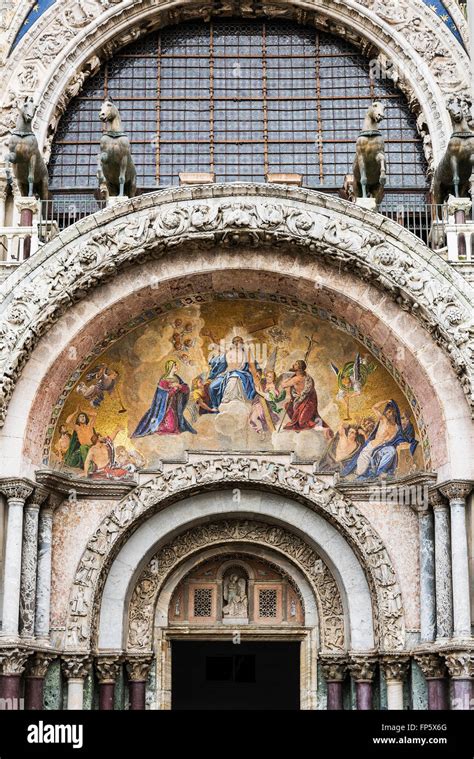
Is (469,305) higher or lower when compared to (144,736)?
higher

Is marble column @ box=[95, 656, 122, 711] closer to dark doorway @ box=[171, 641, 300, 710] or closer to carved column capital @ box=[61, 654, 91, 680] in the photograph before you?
carved column capital @ box=[61, 654, 91, 680]

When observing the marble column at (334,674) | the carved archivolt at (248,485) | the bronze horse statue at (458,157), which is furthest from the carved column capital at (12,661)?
the bronze horse statue at (458,157)

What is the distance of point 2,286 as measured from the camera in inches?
611

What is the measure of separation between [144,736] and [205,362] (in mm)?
6350

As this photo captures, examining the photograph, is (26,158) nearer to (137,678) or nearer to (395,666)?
(137,678)

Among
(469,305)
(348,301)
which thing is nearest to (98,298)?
(348,301)

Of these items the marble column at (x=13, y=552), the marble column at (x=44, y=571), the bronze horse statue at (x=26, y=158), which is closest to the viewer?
the marble column at (x=13, y=552)

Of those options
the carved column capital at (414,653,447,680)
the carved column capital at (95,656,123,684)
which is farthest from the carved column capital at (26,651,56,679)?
the carved column capital at (414,653,447,680)

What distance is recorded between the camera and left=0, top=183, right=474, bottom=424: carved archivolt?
15.4 meters

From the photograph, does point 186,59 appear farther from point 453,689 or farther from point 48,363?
point 453,689

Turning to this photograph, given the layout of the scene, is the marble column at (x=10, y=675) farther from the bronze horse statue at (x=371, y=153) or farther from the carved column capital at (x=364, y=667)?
the bronze horse statue at (x=371, y=153)

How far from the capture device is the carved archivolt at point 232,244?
50.4ft

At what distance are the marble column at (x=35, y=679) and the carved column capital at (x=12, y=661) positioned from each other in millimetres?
440

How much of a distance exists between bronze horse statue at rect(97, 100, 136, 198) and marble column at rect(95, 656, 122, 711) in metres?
6.61
